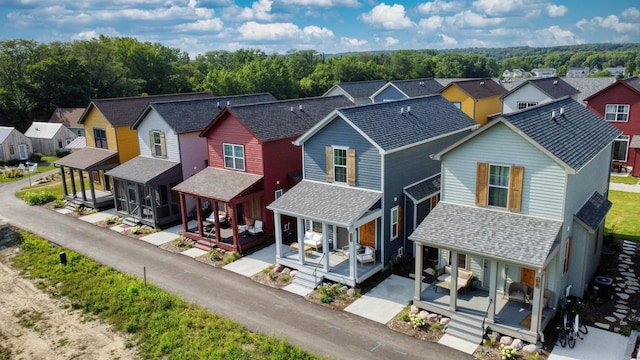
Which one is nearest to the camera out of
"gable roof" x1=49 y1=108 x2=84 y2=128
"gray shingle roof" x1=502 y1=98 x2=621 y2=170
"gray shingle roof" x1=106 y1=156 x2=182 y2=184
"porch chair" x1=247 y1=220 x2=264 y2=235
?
"gray shingle roof" x1=502 y1=98 x2=621 y2=170

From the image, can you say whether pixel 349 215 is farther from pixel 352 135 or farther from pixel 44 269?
pixel 44 269

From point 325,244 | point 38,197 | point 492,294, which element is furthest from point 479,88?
point 38,197

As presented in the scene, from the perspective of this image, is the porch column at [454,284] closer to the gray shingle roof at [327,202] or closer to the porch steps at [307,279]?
the gray shingle roof at [327,202]

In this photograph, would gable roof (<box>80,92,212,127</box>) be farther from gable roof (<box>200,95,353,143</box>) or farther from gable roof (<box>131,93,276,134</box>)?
gable roof (<box>200,95,353,143</box>)

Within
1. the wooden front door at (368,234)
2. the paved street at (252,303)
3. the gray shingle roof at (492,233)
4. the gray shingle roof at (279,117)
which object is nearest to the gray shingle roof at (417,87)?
the gray shingle roof at (279,117)

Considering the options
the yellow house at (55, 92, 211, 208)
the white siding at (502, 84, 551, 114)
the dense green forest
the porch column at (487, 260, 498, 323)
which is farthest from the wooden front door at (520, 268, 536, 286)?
the dense green forest

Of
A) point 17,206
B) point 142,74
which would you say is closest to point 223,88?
point 142,74

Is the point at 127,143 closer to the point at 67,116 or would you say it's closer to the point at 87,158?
the point at 87,158
